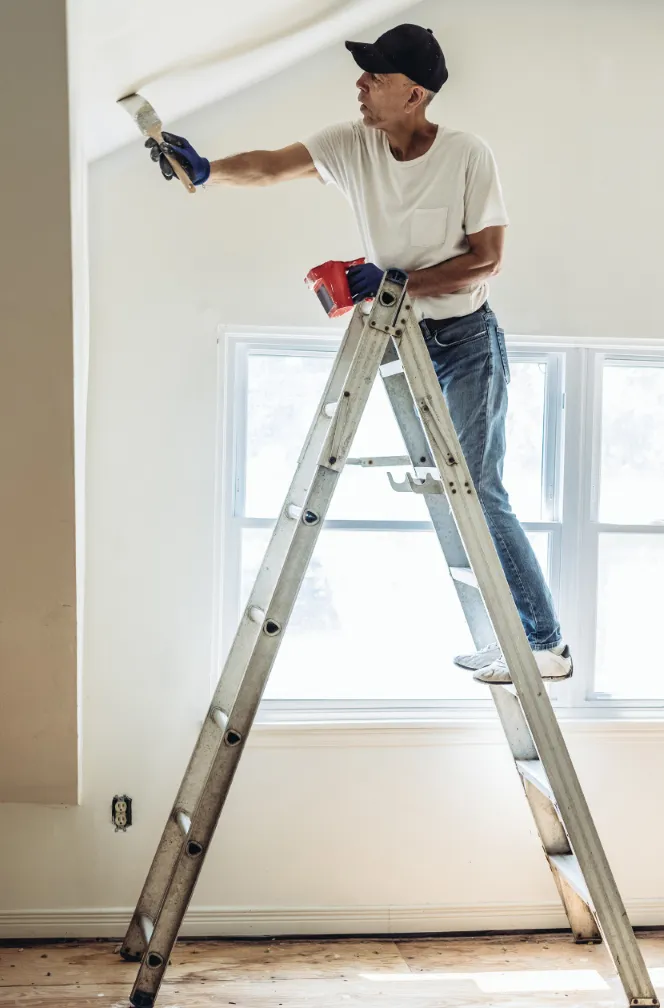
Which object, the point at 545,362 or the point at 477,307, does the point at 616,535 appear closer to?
the point at 545,362

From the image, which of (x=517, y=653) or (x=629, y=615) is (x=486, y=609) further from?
(x=629, y=615)

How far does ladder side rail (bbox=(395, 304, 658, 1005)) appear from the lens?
1964 mm

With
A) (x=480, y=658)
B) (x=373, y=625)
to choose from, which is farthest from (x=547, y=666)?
(x=373, y=625)

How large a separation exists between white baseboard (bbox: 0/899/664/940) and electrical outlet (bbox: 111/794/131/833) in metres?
0.25

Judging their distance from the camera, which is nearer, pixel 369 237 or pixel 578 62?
pixel 369 237

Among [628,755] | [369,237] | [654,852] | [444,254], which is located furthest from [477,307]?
[654,852]

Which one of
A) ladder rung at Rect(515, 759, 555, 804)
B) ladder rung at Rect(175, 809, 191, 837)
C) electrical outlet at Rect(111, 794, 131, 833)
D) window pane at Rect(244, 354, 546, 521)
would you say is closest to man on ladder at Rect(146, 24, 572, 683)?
ladder rung at Rect(515, 759, 555, 804)

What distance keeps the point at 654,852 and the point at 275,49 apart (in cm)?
262

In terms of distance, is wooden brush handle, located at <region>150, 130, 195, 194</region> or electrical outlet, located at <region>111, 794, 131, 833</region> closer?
wooden brush handle, located at <region>150, 130, 195, 194</region>

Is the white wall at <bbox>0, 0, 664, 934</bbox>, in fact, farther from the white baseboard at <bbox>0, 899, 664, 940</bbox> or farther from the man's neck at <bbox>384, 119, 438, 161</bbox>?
the man's neck at <bbox>384, 119, 438, 161</bbox>

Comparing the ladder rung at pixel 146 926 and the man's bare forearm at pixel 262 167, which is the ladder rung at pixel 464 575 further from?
the ladder rung at pixel 146 926

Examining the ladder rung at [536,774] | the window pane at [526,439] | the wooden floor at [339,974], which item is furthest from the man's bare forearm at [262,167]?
the wooden floor at [339,974]

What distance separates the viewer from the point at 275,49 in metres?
2.44

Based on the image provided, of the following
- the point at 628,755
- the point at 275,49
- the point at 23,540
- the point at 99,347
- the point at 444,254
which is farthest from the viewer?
the point at 628,755
